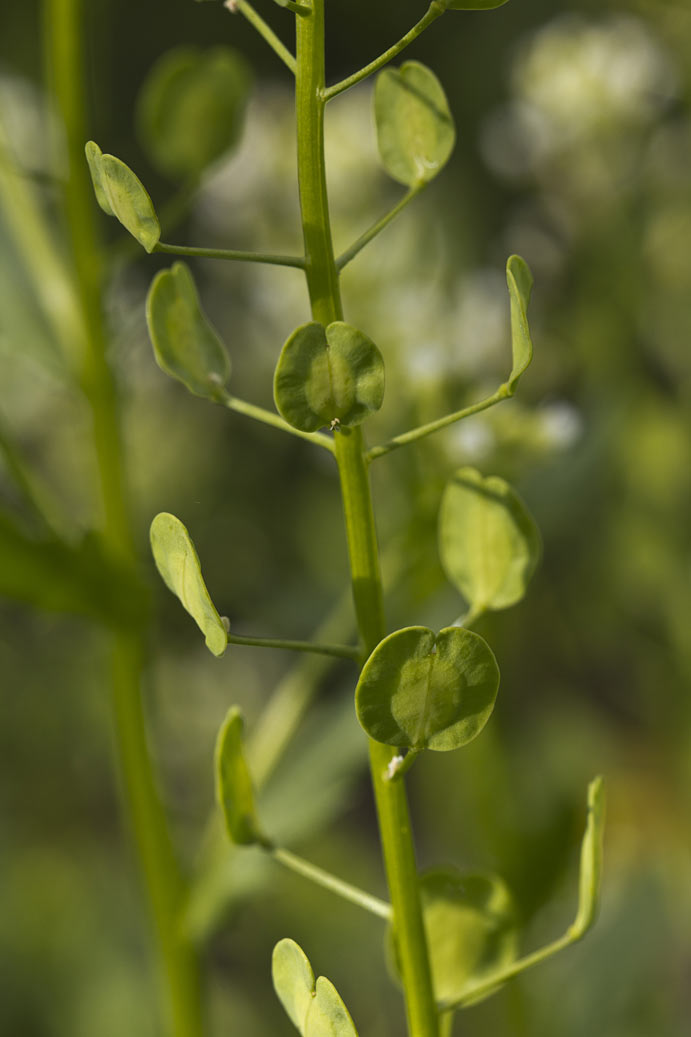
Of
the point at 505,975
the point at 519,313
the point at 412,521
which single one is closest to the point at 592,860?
the point at 505,975

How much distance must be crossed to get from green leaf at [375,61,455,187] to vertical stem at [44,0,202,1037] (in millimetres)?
268

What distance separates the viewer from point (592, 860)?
31cm

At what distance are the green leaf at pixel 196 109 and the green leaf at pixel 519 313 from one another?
0.34 meters

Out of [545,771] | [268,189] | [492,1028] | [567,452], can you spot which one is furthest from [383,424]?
[492,1028]

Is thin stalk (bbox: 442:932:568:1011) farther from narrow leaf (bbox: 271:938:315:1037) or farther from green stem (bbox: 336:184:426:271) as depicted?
green stem (bbox: 336:184:426:271)

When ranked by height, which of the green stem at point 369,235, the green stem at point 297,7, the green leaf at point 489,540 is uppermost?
the green stem at point 297,7

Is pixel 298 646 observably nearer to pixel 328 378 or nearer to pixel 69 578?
pixel 328 378

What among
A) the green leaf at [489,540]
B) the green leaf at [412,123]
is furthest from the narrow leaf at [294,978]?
the green leaf at [412,123]

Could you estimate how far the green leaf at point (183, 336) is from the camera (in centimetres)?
33

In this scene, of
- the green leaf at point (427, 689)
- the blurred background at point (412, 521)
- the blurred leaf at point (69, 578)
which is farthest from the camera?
the blurred background at point (412, 521)

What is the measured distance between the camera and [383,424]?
877 millimetres

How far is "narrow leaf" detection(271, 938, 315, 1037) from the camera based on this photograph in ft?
0.96

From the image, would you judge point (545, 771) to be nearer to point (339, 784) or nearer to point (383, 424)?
point (383, 424)

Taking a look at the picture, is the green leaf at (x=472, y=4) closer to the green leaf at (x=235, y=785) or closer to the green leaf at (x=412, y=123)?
the green leaf at (x=412, y=123)
